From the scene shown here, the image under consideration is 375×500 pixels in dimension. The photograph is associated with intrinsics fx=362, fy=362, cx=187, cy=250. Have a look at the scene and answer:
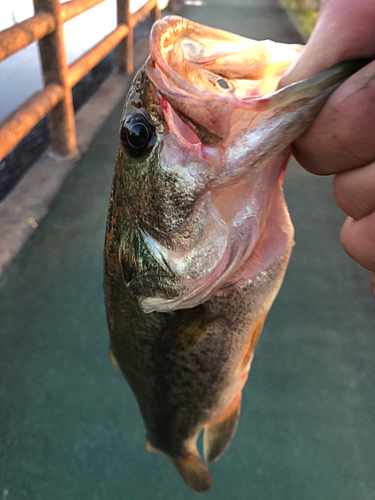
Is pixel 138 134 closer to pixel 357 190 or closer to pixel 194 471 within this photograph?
pixel 357 190

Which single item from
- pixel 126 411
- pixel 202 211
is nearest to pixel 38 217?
pixel 126 411

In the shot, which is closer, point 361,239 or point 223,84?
point 361,239

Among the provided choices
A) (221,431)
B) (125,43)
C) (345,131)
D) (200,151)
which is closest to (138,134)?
(200,151)

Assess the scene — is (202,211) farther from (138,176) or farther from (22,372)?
(22,372)

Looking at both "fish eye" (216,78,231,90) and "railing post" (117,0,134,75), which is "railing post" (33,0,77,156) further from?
"fish eye" (216,78,231,90)

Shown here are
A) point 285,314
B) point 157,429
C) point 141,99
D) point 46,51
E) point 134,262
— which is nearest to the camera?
point 141,99

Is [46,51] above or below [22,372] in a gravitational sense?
above

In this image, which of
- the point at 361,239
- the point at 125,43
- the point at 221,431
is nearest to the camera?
the point at 361,239

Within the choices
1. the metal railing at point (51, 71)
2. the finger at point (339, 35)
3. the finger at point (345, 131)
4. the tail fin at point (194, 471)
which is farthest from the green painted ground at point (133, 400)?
the finger at point (339, 35)
